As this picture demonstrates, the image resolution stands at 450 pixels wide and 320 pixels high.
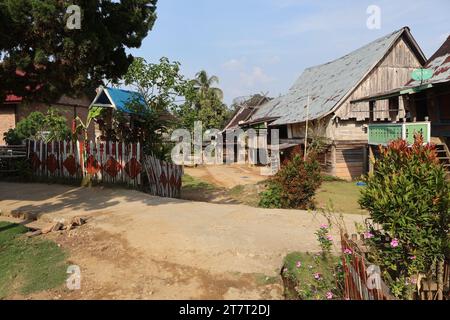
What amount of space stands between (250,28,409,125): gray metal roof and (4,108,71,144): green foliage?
13.2 metres

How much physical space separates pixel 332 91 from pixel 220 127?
73.2 ft

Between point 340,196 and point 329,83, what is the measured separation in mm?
11596

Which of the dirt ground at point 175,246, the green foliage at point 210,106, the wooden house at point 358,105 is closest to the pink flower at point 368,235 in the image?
the dirt ground at point 175,246

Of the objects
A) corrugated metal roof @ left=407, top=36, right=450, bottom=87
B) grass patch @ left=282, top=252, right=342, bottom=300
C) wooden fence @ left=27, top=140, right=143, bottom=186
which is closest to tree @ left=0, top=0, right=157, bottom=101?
wooden fence @ left=27, top=140, right=143, bottom=186

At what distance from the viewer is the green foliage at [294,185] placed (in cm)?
1077

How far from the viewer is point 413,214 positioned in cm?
379

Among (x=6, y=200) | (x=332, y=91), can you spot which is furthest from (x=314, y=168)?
(x=332, y=91)

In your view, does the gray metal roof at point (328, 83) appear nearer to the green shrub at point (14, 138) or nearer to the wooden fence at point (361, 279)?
the green shrub at point (14, 138)

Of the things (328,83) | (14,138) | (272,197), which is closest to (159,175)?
(272,197)

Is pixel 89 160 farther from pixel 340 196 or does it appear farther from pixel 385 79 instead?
pixel 385 79

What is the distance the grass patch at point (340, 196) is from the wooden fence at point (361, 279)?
6320 millimetres

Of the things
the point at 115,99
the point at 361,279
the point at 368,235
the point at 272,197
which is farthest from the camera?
the point at 115,99

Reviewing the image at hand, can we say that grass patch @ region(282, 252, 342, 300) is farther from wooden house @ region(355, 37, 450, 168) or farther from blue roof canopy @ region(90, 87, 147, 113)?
wooden house @ region(355, 37, 450, 168)
